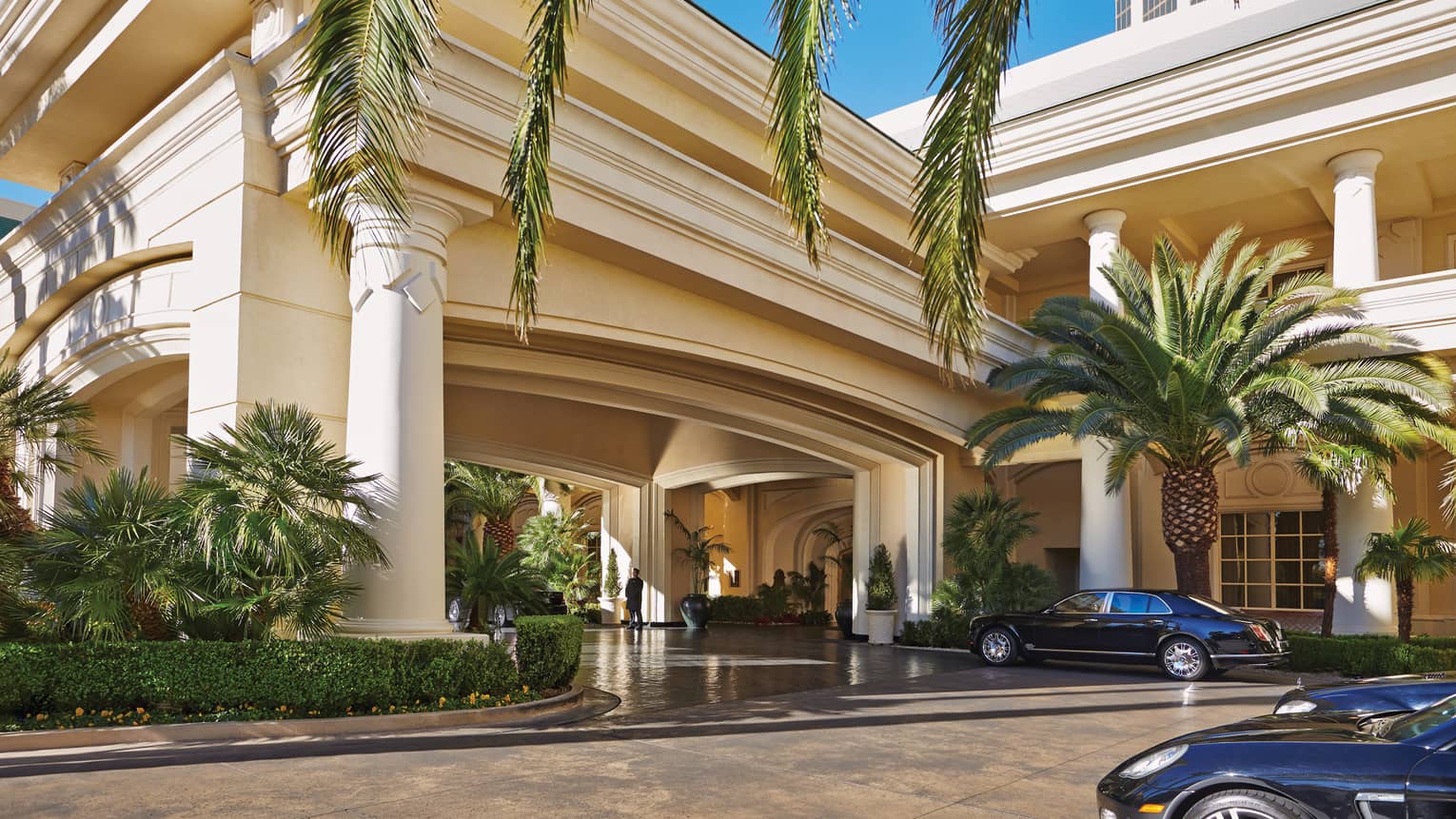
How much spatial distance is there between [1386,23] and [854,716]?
1646 centimetres

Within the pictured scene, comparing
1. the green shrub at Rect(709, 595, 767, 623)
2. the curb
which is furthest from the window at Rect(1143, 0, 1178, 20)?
the curb

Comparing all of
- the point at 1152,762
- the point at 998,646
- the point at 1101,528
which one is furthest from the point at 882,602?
the point at 1152,762

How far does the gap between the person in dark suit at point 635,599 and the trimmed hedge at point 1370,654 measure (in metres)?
16.1

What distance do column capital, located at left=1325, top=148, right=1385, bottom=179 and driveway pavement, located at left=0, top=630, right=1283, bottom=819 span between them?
1327cm

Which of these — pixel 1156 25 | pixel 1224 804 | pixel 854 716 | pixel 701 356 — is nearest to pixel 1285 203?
pixel 1156 25

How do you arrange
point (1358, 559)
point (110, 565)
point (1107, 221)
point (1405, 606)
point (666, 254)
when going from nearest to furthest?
point (110, 565) → point (666, 254) → point (1405, 606) → point (1358, 559) → point (1107, 221)

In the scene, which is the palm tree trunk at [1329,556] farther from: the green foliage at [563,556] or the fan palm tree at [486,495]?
the green foliage at [563,556]

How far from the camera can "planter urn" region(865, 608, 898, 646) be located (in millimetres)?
24609

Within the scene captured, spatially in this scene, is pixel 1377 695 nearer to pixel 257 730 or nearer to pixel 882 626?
pixel 257 730

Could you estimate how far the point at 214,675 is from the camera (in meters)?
9.77

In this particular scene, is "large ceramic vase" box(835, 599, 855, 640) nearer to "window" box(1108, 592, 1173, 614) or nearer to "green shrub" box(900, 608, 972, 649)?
"green shrub" box(900, 608, 972, 649)

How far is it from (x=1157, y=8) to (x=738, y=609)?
69.4ft

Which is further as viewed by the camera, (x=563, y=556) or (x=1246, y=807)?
(x=563, y=556)

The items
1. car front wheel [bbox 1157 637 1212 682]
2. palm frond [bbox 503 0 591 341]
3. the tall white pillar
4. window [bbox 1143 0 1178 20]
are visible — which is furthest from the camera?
window [bbox 1143 0 1178 20]
